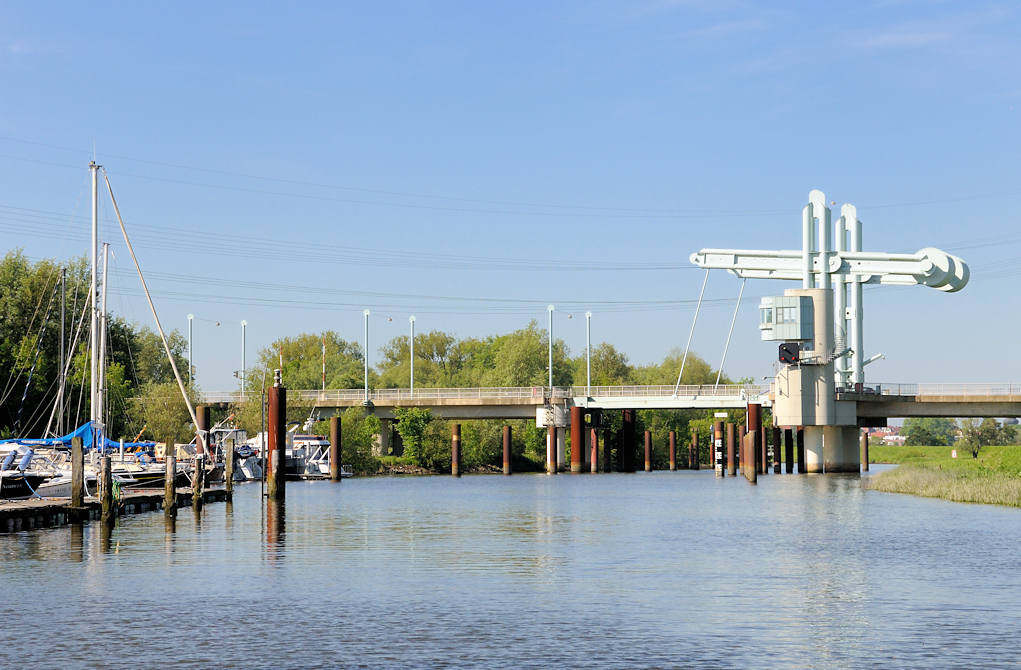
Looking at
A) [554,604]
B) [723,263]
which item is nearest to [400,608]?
[554,604]

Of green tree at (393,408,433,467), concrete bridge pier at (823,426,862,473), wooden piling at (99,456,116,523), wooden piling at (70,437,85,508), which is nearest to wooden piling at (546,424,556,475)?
green tree at (393,408,433,467)

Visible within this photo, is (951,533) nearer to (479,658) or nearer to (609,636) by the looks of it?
(609,636)

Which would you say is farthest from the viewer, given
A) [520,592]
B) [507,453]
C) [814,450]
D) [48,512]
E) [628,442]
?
[628,442]

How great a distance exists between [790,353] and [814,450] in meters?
10.4

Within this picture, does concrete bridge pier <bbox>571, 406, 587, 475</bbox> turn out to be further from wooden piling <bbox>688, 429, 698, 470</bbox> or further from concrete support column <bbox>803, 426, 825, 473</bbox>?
wooden piling <bbox>688, 429, 698, 470</bbox>

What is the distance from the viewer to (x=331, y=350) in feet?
618

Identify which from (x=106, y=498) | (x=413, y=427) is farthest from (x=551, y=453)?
(x=106, y=498)

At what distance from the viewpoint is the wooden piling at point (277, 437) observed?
5875 centimetres

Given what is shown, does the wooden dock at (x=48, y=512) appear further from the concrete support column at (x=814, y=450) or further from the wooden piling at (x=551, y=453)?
the concrete support column at (x=814, y=450)

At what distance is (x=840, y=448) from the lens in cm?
10094

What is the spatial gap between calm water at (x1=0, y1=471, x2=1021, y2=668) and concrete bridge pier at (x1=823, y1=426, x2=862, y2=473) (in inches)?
1831

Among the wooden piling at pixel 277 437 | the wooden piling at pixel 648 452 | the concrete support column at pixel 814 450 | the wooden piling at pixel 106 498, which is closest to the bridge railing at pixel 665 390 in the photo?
the concrete support column at pixel 814 450

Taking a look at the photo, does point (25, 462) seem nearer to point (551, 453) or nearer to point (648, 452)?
point (551, 453)

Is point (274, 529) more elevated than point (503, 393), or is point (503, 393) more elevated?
point (503, 393)
